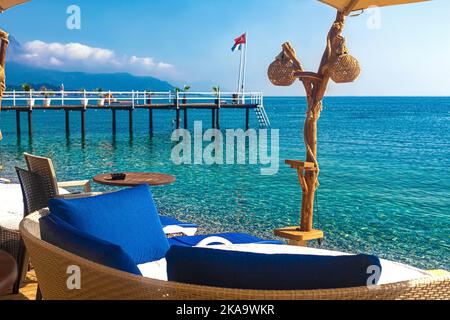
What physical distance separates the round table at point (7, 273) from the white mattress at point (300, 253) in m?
0.49

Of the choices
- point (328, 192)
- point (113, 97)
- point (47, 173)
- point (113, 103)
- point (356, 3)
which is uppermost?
point (356, 3)

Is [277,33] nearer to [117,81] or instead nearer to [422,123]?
[422,123]

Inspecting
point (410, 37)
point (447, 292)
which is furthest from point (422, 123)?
point (447, 292)

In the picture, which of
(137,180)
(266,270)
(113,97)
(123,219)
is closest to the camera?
(266,270)

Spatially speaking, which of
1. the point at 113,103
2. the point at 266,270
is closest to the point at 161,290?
the point at 266,270

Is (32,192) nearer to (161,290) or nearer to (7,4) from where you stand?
(7,4)

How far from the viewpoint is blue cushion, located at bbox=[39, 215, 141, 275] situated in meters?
1.55

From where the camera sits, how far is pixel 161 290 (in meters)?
1.36

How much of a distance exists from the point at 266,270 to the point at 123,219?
4.57 feet

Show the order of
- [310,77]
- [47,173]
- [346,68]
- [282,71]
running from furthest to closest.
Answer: [282,71] < [310,77] < [346,68] < [47,173]

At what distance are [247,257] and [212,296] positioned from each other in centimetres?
13

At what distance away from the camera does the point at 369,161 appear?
2014cm

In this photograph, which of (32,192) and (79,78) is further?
(79,78)

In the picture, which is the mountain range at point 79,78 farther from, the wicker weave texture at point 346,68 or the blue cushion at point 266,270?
the blue cushion at point 266,270
